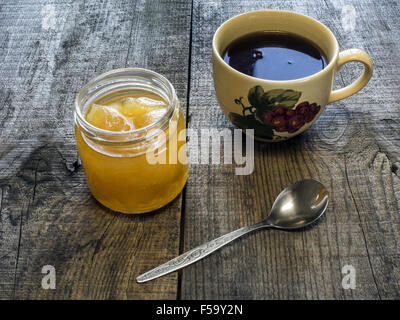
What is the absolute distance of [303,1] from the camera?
49.7 inches

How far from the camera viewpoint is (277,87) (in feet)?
2.55

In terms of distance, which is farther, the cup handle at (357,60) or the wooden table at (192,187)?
the cup handle at (357,60)

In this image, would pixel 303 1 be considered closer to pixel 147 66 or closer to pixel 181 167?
pixel 147 66

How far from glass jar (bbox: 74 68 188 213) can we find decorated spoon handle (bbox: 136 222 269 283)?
4.3 inches

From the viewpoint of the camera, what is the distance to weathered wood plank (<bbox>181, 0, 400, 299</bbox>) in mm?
711

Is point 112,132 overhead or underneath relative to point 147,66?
overhead

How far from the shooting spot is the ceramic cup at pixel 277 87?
0.79 m

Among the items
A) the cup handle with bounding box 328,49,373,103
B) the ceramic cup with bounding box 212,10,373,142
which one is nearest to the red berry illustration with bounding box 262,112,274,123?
the ceramic cup with bounding box 212,10,373,142

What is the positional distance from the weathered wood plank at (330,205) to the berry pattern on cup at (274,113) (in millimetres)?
61

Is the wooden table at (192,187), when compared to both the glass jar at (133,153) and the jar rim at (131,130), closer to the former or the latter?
the glass jar at (133,153)

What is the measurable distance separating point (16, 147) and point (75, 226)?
0.24 metres

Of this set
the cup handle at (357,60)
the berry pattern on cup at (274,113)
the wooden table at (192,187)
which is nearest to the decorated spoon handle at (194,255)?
the wooden table at (192,187)

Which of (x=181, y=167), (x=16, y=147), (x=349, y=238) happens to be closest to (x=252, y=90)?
(x=181, y=167)

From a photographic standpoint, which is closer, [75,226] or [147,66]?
[75,226]
